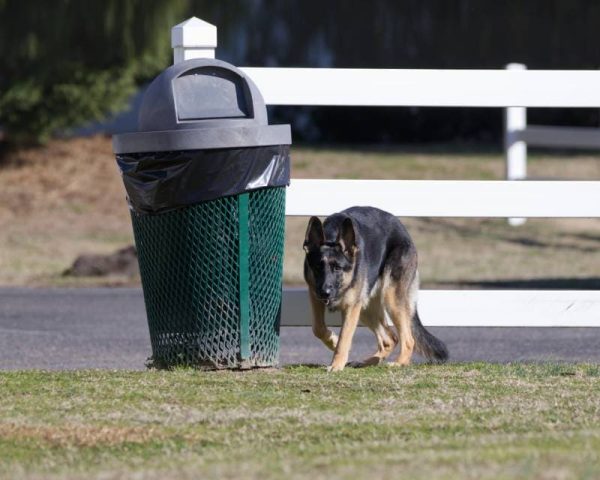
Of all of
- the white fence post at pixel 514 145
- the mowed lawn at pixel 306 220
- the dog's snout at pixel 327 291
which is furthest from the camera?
the white fence post at pixel 514 145

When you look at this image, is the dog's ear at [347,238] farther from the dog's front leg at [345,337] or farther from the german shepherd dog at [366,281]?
the dog's front leg at [345,337]

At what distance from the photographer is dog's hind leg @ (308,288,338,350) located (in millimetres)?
6975

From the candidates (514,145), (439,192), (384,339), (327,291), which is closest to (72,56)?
(514,145)

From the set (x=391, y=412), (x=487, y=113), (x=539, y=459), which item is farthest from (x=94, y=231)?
(x=539, y=459)

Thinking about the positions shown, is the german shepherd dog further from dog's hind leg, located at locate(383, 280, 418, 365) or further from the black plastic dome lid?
the black plastic dome lid

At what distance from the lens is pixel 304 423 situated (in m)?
5.29

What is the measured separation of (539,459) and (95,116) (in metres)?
16.4

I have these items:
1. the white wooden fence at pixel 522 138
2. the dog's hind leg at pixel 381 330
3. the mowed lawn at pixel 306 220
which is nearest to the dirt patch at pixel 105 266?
the mowed lawn at pixel 306 220

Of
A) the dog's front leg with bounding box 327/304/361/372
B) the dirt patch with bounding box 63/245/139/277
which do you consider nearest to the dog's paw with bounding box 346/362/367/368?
the dog's front leg with bounding box 327/304/361/372

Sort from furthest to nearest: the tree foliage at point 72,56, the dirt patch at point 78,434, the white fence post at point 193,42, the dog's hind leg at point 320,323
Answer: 1. the tree foliage at point 72,56
2. the white fence post at point 193,42
3. the dog's hind leg at point 320,323
4. the dirt patch at point 78,434

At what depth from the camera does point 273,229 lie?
6762mm

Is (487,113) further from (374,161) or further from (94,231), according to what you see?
(94,231)

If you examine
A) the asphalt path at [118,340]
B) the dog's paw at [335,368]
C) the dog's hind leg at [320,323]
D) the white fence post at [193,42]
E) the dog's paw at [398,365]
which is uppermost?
the white fence post at [193,42]

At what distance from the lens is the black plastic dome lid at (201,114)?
6.41m
